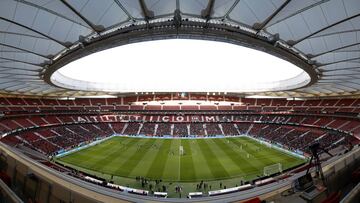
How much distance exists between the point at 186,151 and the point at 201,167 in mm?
10494

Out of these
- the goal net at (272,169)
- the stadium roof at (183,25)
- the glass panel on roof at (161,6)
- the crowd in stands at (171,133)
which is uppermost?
the glass panel on roof at (161,6)

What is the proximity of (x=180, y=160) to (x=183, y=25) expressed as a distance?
24502 mm

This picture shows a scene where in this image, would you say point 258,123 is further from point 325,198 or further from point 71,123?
point 325,198

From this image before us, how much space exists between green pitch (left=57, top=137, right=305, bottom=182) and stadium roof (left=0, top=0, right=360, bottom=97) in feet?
52.5

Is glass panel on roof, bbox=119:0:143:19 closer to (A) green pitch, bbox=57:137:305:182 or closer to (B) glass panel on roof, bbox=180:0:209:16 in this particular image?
(B) glass panel on roof, bbox=180:0:209:16

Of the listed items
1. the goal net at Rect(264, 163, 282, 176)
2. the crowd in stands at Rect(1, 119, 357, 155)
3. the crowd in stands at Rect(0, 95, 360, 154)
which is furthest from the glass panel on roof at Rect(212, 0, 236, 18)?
the crowd in stands at Rect(0, 95, 360, 154)

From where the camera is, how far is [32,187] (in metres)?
8.30

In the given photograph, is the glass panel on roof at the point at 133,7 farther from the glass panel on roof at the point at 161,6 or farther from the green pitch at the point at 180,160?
the green pitch at the point at 180,160

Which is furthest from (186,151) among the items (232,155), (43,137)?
(43,137)

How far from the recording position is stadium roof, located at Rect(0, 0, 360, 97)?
44.9 feet

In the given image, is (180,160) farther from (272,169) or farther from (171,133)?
(171,133)

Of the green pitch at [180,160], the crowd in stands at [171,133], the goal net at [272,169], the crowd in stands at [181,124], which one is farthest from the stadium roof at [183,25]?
the crowd in stands at [181,124]

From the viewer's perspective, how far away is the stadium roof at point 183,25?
13.7 m

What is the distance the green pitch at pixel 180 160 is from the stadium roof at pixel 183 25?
52.5 feet
